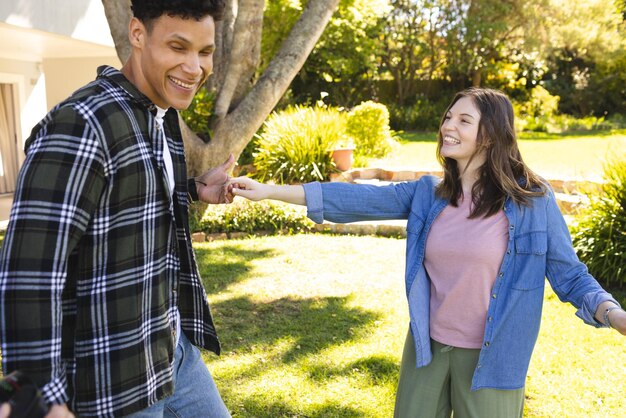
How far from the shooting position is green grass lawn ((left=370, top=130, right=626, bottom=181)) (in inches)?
476

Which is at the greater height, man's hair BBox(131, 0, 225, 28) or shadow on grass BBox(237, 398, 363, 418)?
man's hair BBox(131, 0, 225, 28)

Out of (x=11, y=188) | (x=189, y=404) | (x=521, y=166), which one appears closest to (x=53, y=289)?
(x=189, y=404)

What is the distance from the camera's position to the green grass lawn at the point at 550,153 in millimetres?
12102

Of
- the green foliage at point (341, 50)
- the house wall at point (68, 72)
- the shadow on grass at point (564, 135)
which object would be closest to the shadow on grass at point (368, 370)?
the house wall at point (68, 72)

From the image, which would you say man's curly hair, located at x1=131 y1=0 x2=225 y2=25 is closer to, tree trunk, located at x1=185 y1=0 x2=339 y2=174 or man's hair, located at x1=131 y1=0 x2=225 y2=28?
man's hair, located at x1=131 y1=0 x2=225 y2=28

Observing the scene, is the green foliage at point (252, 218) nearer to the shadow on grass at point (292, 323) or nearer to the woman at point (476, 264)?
the shadow on grass at point (292, 323)

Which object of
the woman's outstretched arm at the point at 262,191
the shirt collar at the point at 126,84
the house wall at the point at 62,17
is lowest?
the woman's outstretched arm at the point at 262,191

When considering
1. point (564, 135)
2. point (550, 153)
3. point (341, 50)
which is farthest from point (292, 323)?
point (341, 50)

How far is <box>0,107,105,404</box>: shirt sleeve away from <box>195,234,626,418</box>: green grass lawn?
100 inches

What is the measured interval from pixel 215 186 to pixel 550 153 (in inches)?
547

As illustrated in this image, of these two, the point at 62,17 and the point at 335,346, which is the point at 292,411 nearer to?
the point at 335,346

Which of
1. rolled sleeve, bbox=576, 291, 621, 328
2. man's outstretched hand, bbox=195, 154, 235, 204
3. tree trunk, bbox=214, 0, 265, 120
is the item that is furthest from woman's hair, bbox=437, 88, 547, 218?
tree trunk, bbox=214, 0, 265, 120

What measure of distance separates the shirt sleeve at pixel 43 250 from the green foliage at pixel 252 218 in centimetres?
723

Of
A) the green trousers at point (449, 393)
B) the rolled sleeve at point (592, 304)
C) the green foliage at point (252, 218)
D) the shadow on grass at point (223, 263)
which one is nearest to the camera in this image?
the rolled sleeve at point (592, 304)
